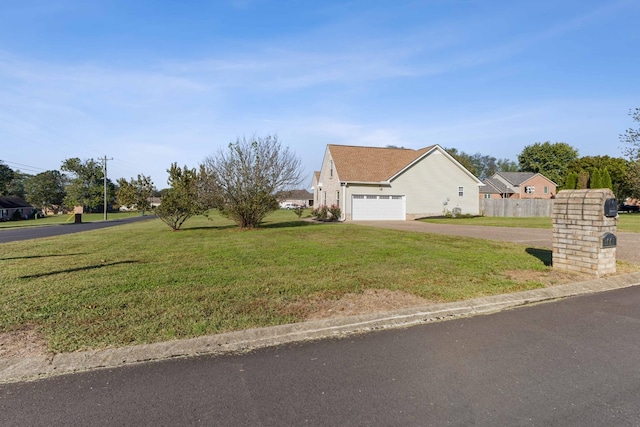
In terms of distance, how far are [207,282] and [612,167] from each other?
64.3m

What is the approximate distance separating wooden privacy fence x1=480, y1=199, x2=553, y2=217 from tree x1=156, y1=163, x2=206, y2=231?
25464 millimetres

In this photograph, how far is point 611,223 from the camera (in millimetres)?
6719

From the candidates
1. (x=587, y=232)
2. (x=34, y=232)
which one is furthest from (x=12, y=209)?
(x=587, y=232)

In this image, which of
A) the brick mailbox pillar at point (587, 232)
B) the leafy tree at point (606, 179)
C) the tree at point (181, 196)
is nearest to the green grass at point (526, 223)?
the leafy tree at point (606, 179)

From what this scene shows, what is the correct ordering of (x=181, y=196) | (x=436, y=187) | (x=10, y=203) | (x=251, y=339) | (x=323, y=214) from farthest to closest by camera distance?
(x=10, y=203) → (x=436, y=187) → (x=323, y=214) → (x=181, y=196) → (x=251, y=339)

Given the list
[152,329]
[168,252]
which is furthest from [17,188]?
[152,329]

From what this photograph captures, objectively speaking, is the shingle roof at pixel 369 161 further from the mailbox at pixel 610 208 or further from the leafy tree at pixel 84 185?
the leafy tree at pixel 84 185

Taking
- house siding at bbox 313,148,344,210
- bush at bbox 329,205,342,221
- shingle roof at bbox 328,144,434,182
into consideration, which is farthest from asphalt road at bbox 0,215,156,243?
shingle roof at bbox 328,144,434,182

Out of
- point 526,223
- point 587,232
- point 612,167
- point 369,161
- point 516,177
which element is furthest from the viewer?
point 516,177

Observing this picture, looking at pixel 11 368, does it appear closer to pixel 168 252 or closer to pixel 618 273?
pixel 168 252

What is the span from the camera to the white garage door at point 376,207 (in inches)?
1078

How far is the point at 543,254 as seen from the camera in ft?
29.8

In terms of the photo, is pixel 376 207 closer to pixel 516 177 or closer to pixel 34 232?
pixel 34 232

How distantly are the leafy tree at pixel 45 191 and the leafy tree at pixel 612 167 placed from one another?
10300cm
